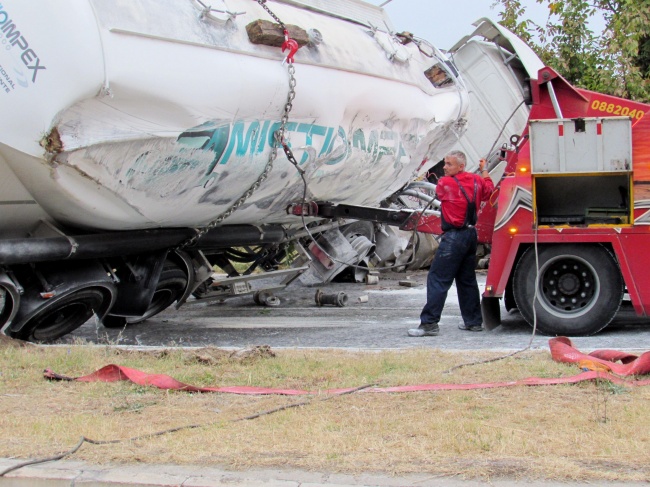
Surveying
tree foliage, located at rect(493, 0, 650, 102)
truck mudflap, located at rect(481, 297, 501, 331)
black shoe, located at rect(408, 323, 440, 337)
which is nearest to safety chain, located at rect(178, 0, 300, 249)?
black shoe, located at rect(408, 323, 440, 337)

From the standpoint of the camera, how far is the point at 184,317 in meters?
10.4

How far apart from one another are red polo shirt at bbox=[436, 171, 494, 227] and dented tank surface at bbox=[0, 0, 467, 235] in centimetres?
110

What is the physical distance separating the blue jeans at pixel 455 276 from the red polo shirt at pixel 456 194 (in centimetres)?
14

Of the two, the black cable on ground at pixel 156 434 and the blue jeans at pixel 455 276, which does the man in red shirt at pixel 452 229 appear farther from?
the black cable on ground at pixel 156 434

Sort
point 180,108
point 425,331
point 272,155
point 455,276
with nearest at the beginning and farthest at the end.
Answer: point 180,108 → point 272,155 → point 425,331 → point 455,276

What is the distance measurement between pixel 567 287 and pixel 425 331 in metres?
1.34

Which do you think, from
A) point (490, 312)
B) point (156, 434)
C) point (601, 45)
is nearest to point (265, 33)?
point (490, 312)

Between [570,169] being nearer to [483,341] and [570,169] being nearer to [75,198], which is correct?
[483,341]

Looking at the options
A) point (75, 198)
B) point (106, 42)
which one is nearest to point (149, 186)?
point (75, 198)

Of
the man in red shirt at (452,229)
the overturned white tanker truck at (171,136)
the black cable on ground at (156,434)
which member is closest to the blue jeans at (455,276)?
the man in red shirt at (452,229)

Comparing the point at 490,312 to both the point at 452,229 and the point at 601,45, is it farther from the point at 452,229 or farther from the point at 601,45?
the point at 601,45

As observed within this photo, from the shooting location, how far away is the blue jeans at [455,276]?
827 centimetres

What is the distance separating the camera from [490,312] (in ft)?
27.5

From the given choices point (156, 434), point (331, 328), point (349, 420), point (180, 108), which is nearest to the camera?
point (156, 434)
